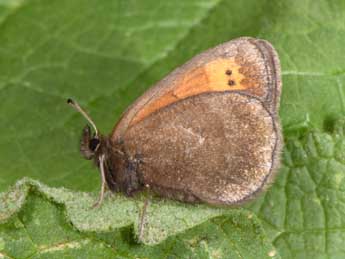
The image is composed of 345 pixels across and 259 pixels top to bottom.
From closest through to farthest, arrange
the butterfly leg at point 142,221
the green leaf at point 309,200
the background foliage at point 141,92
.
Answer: the butterfly leg at point 142,221 → the background foliage at point 141,92 → the green leaf at point 309,200

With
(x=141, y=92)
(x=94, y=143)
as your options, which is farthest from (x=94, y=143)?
(x=141, y=92)

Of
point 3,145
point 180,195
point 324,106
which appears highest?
point 324,106

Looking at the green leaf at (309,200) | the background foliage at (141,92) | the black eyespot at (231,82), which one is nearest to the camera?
the background foliage at (141,92)

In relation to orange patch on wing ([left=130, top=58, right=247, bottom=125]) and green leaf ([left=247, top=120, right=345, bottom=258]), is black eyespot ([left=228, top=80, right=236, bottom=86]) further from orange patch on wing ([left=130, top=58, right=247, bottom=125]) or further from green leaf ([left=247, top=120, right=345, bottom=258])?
green leaf ([left=247, top=120, right=345, bottom=258])

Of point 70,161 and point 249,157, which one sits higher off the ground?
point 249,157

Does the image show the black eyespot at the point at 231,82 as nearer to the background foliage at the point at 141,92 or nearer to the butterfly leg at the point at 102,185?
the background foliage at the point at 141,92

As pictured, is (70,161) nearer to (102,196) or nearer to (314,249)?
(102,196)

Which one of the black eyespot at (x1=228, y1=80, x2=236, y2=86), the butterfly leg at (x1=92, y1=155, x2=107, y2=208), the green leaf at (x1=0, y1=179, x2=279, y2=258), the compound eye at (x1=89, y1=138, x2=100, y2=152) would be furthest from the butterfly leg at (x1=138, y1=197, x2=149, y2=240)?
the black eyespot at (x1=228, y1=80, x2=236, y2=86)

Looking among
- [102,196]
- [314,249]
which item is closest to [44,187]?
[102,196]

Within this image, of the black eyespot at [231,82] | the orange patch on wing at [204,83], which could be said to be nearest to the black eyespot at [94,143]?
the orange patch on wing at [204,83]
